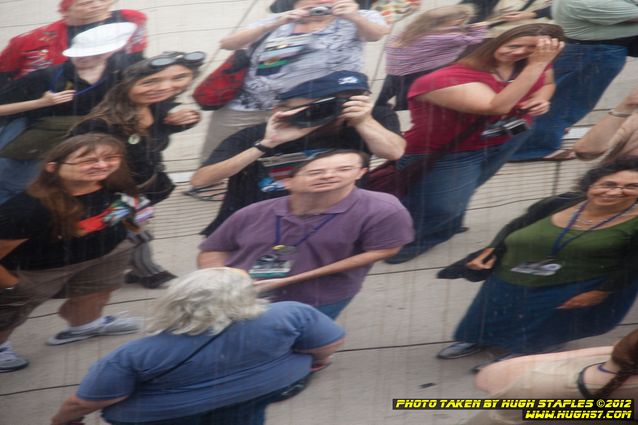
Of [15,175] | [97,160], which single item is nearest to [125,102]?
[97,160]

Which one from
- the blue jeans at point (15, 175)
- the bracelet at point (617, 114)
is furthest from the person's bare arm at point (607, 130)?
the blue jeans at point (15, 175)

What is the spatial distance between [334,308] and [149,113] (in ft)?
3.91

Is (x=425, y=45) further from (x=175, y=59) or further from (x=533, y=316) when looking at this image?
(x=533, y=316)

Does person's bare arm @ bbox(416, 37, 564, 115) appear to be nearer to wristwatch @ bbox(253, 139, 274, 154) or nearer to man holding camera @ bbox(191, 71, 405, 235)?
man holding camera @ bbox(191, 71, 405, 235)

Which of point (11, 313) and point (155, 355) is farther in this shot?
point (11, 313)

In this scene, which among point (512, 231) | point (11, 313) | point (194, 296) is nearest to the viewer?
point (194, 296)

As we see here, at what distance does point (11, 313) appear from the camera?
203 inches

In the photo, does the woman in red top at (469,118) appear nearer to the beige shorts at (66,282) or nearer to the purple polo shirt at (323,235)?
the purple polo shirt at (323,235)

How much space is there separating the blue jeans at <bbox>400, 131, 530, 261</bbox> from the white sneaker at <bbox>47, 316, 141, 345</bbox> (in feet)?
4.10

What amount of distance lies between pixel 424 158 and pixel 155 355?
1417 millimetres

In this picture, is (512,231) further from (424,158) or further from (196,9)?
(196,9)

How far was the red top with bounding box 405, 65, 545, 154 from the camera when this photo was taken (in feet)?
15.4

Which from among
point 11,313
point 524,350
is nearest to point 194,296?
point 11,313

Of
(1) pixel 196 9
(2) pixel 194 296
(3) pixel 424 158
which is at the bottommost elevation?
(2) pixel 194 296
